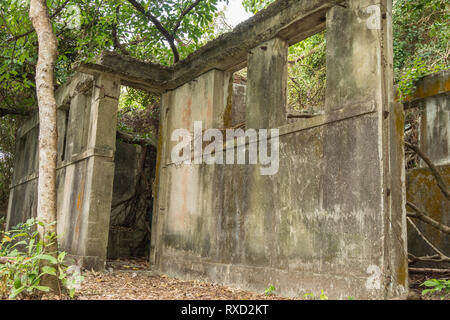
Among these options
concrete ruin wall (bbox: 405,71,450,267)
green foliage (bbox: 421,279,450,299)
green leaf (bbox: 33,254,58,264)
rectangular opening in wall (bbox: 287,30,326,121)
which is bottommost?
green foliage (bbox: 421,279,450,299)

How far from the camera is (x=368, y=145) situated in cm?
446

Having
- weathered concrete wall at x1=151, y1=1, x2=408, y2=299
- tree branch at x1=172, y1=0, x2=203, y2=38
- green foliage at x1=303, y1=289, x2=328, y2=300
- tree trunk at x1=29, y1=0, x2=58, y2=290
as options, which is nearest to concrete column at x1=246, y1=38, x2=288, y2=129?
weathered concrete wall at x1=151, y1=1, x2=408, y2=299

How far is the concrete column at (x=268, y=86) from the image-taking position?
5816 mm

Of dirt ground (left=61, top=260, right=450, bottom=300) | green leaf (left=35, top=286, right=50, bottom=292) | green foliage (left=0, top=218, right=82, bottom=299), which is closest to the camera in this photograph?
green leaf (left=35, top=286, right=50, bottom=292)

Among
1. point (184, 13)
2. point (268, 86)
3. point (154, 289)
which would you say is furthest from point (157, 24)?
point (154, 289)

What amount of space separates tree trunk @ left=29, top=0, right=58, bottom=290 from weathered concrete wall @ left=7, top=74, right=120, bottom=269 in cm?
289

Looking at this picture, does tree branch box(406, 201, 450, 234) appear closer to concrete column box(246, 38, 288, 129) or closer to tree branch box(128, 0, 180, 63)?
concrete column box(246, 38, 288, 129)

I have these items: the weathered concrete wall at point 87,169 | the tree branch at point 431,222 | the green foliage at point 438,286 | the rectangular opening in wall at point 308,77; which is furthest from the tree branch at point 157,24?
the green foliage at point 438,286

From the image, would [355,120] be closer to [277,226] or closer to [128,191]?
[277,226]

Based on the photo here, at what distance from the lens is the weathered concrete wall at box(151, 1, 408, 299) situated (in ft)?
14.1

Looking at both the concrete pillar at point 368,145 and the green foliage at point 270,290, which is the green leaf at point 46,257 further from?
the concrete pillar at point 368,145

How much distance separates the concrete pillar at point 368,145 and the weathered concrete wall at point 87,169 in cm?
438

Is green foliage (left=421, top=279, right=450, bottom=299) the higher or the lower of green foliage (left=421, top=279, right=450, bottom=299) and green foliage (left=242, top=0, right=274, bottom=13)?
the lower

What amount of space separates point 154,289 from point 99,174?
8.81ft
